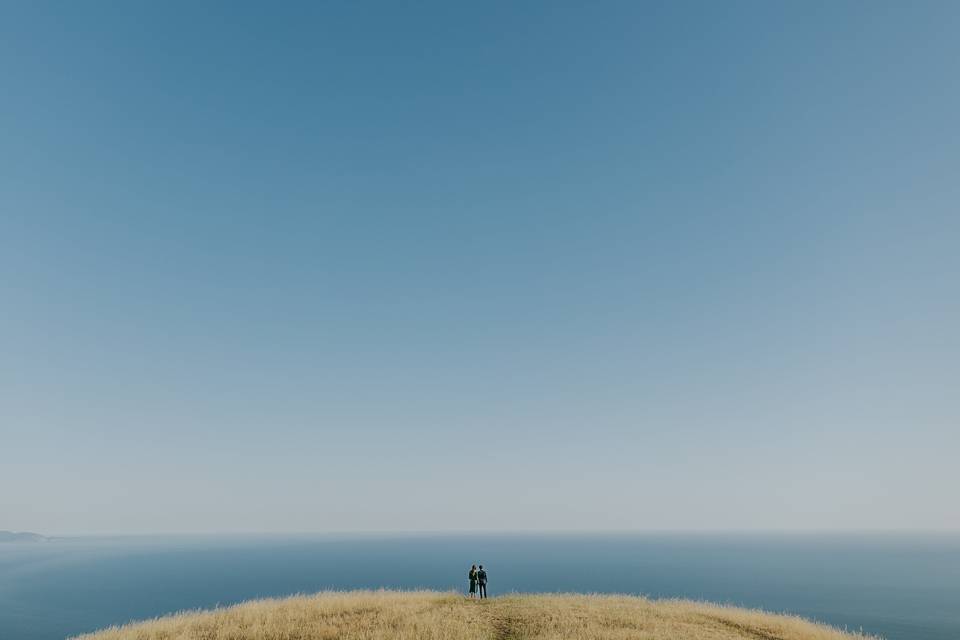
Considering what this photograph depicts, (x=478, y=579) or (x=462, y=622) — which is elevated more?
(x=478, y=579)

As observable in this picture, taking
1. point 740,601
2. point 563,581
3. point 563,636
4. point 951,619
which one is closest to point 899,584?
point 951,619

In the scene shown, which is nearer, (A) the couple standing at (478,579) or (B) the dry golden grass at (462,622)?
(B) the dry golden grass at (462,622)

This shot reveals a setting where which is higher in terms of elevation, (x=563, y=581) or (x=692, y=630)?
(x=692, y=630)

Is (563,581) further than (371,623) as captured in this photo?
Yes

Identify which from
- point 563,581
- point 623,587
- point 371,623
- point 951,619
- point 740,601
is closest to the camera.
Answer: point 371,623

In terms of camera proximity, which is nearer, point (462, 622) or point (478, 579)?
point (462, 622)

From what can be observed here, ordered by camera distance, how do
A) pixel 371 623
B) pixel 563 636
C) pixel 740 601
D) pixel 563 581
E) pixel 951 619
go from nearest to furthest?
pixel 563 636
pixel 371 623
pixel 951 619
pixel 740 601
pixel 563 581

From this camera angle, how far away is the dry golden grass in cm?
1953

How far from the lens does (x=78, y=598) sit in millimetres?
142875

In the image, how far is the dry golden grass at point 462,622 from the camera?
19531mm

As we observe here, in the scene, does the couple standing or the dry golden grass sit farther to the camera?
the couple standing

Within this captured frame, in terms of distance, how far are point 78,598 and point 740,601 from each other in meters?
177

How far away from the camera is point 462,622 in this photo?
69.6 ft

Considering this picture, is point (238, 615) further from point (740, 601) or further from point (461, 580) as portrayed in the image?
point (461, 580)
